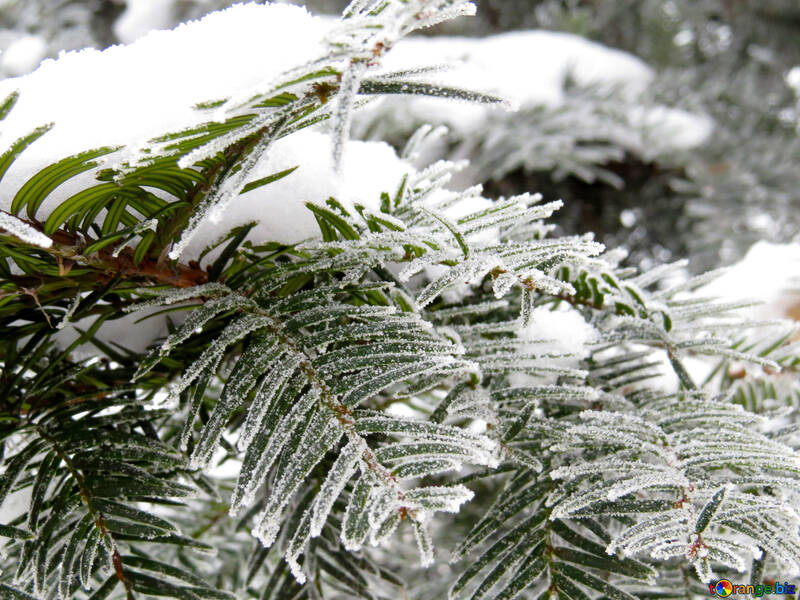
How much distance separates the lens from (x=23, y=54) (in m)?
1.73

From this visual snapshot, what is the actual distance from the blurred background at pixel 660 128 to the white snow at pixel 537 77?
0.04ft

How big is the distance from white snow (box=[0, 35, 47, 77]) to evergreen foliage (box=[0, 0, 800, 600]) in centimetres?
160

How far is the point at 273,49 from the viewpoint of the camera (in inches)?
12.0

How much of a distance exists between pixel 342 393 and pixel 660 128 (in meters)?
1.26

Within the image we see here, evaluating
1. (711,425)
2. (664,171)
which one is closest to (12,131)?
(711,425)

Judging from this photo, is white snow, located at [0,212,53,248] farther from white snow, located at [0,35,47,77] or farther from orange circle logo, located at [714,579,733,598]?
white snow, located at [0,35,47,77]

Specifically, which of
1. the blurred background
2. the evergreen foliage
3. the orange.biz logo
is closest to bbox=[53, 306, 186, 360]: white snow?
the evergreen foliage

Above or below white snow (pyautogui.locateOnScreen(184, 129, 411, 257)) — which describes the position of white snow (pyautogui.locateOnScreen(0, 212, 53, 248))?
above

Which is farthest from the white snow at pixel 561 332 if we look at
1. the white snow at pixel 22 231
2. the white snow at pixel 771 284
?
the white snow at pixel 771 284

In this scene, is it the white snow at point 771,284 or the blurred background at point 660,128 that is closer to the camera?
the white snow at point 771,284

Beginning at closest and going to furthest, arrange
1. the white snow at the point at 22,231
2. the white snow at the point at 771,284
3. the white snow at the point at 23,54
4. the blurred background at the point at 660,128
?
the white snow at the point at 22,231
the white snow at the point at 771,284
the blurred background at the point at 660,128
the white snow at the point at 23,54

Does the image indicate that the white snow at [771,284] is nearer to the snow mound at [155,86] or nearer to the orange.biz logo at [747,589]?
the orange.biz logo at [747,589]

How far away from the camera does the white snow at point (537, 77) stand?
4.09ft

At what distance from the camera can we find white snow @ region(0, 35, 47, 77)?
1.70 metres
